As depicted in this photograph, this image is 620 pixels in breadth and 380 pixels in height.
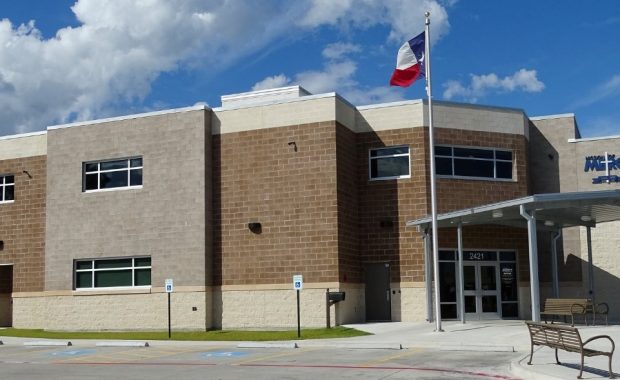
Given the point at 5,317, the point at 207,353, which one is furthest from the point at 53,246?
the point at 207,353

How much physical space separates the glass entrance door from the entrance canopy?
1687 millimetres

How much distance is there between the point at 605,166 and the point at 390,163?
862 centimetres

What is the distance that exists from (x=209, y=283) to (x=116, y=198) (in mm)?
5176

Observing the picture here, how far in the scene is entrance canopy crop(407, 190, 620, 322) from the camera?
70.7 feet

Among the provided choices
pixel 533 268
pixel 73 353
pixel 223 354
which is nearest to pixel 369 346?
pixel 223 354

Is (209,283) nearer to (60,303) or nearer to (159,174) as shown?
(159,174)

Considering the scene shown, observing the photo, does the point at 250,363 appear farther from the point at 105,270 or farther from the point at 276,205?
the point at 105,270

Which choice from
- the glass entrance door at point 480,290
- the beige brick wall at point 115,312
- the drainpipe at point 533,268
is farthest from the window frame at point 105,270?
the drainpipe at point 533,268

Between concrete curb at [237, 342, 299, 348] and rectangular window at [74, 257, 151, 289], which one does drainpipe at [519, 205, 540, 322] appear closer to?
concrete curb at [237, 342, 299, 348]

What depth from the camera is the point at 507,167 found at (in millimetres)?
30031

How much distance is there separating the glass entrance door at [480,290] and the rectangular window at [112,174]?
42.3 feet

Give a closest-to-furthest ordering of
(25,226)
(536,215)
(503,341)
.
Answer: (503,341) < (536,215) < (25,226)

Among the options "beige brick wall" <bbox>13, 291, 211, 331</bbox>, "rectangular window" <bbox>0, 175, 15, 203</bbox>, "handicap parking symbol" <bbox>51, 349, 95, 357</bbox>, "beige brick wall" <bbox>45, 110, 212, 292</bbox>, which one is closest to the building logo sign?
"beige brick wall" <bbox>45, 110, 212, 292</bbox>

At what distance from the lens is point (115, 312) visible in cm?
2952
